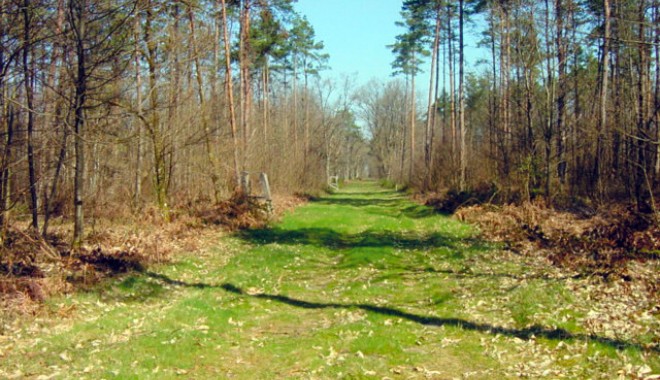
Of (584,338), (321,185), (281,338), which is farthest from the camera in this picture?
(321,185)

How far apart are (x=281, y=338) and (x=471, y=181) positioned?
69.2 feet

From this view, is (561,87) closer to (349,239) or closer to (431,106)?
(349,239)

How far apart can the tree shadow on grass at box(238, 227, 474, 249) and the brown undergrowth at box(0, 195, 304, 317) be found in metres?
1.13

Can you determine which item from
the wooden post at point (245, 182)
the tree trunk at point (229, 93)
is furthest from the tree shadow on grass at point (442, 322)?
the tree trunk at point (229, 93)

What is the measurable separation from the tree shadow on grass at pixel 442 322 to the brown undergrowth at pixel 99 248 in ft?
3.44

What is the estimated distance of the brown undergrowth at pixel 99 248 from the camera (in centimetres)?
909

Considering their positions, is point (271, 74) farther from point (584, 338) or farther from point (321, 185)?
point (584, 338)

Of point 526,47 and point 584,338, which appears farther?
point 526,47

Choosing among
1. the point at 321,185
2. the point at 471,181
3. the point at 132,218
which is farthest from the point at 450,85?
the point at 132,218

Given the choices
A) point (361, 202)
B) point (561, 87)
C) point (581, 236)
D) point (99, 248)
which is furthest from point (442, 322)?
point (361, 202)

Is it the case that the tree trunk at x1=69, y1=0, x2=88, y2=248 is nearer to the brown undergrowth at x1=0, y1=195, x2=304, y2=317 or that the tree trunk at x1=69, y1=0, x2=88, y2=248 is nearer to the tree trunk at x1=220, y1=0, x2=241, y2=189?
the brown undergrowth at x1=0, y1=195, x2=304, y2=317

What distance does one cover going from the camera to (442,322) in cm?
868

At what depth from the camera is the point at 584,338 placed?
7379mm

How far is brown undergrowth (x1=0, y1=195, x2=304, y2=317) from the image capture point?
909cm
